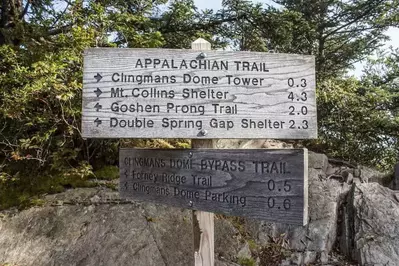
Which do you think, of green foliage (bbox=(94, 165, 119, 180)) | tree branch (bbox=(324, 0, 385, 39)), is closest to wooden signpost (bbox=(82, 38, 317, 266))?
green foliage (bbox=(94, 165, 119, 180))

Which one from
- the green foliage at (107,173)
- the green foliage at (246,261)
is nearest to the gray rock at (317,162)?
the green foliage at (246,261)

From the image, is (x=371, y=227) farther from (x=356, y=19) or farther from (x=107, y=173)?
(x=356, y=19)

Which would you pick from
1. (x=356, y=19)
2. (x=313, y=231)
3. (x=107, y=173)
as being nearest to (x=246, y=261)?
(x=313, y=231)

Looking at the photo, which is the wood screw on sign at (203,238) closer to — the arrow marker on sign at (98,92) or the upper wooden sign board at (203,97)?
the upper wooden sign board at (203,97)

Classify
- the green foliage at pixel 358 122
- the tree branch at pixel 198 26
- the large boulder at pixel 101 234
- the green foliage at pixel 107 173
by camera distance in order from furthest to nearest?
the green foliage at pixel 358 122, the tree branch at pixel 198 26, the green foliage at pixel 107 173, the large boulder at pixel 101 234

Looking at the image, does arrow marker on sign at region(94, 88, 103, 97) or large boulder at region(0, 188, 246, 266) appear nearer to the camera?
arrow marker on sign at region(94, 88, 103, 97)

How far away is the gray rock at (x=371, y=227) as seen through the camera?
14.1ft

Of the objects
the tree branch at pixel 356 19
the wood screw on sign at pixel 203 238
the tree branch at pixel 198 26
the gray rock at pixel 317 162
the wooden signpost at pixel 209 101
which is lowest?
the wood screw on sign at pixel 203 238

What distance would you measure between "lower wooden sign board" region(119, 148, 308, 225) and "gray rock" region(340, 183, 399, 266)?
3.38 meters

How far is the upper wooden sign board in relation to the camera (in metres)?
1.82

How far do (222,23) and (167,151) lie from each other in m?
4.32

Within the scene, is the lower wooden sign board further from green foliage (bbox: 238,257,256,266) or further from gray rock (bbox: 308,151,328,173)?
gray rock (bbox: 308,151,328,173)

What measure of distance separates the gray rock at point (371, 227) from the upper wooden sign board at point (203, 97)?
132 inches

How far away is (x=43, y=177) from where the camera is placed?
4512 millimetres
